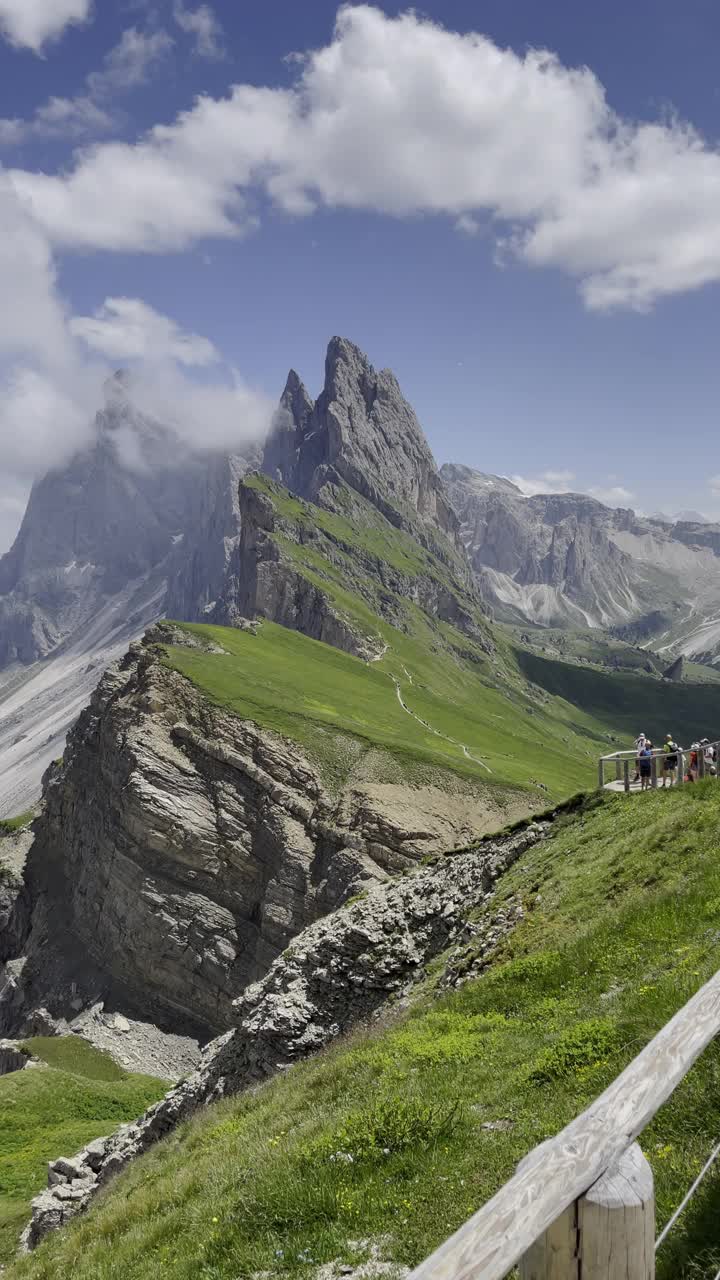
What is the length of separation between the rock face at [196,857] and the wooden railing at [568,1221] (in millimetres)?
67484

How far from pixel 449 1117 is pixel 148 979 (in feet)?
243

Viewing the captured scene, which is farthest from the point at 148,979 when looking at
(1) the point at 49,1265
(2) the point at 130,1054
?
(1) the point at 49,1265

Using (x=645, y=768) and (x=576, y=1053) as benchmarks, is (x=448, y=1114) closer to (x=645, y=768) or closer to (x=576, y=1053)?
(x=576, y=1053)

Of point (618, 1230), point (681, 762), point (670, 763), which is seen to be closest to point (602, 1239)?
point (618, 1230)

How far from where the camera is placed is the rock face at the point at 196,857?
75375 mm

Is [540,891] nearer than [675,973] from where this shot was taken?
No

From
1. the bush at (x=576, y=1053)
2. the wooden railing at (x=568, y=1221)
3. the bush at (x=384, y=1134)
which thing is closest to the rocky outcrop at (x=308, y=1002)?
the bush at (x=576, y=1053)

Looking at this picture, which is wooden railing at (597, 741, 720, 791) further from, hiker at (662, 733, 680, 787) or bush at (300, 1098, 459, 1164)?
bush at (300, 1098, 459, 1164)

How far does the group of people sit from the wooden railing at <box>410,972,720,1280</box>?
27.4 m

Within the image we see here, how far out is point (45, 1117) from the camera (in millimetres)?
44438

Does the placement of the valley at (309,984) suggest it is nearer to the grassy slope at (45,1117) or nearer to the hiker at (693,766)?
the grassy slope at (45,1117)

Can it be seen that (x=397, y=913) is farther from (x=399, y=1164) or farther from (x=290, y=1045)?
(x=399, y=1164)

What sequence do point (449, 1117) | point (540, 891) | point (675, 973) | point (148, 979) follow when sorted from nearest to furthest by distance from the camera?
point (449, 1117), point (675, 973), point (540, 891), point (148, 979)

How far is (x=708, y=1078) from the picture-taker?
30.6 ft
